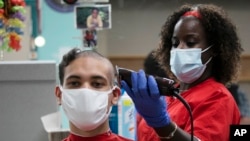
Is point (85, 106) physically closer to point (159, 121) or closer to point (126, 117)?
point (159, 121)

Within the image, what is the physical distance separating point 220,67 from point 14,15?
0.89 meters

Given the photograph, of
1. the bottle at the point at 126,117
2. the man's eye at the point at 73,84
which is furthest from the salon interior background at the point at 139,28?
the man's eye at the point at 73,84

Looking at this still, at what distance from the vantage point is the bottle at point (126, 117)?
5.00ft

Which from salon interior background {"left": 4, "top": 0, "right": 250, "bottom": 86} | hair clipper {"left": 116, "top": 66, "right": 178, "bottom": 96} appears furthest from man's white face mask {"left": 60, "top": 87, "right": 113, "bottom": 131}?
salon interior background {"left": 4, "top": 0, "right": 250, "bottom": 86}

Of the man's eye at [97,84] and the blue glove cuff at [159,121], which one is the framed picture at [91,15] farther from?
the blue glove cuff at [159,121]

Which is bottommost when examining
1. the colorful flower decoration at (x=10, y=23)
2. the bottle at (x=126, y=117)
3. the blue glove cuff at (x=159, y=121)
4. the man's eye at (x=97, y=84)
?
the bottle at (x=126, y=117)

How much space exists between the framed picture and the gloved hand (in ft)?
3.66

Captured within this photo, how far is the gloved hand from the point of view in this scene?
98cm

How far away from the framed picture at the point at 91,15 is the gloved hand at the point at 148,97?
1.12 metres

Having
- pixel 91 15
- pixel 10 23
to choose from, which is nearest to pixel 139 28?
pixel 91 15

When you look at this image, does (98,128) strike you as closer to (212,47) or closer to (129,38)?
(212,47)

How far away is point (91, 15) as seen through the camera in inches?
82.7

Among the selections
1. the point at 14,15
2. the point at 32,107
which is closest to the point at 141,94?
the point at 32,107

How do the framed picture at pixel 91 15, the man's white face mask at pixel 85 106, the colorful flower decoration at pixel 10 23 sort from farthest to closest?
the framed picture at pixel 91 15 → the colorful flower decoration at pixel 10 23 → the man's white face mask at pixel 85 106
